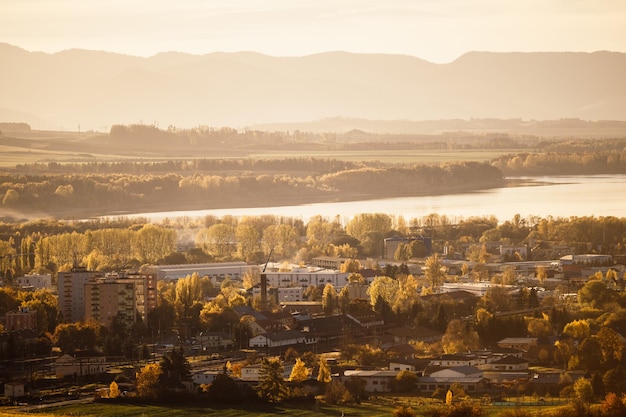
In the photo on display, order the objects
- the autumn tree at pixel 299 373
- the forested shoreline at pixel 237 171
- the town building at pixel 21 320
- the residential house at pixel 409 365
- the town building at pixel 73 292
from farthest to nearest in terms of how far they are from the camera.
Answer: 1. the forested shoreline at pixel 237 171
2. the town building at pixel 73 292
3. the town building at pixel 21 320
4. the residential house at pixel 409 365
5. the autumn tree at pixel 299 373

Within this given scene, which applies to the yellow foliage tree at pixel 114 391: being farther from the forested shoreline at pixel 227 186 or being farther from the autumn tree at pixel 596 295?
the forested shoreline at pixel 227 186

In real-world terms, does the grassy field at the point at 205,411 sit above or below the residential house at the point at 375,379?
below

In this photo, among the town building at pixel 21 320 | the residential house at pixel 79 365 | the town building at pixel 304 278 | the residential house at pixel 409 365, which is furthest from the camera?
the town building at pixel 304 278

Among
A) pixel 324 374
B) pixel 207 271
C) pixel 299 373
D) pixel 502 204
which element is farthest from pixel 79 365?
pixel 502 204

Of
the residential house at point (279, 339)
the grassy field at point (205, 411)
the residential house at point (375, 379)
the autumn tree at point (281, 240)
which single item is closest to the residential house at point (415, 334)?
the residential house at point (279, 339)

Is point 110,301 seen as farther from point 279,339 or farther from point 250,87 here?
point 250,87

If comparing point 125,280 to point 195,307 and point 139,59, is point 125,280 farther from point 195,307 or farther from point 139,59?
point 139,59

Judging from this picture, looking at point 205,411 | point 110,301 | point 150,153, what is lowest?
point 205,411
